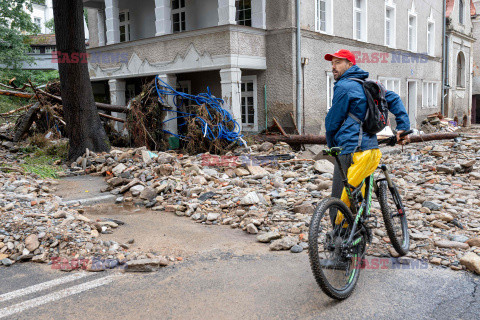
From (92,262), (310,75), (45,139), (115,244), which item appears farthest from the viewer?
(310,75)

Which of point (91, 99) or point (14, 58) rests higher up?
point (14, 58)

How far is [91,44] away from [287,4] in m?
10.5

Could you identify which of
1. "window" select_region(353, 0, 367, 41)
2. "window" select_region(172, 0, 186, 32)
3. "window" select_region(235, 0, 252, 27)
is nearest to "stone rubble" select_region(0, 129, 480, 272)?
"window" select_region(235, 0, 252, 27)

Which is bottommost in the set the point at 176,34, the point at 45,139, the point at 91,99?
the point at 45,139

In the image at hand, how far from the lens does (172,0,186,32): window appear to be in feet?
56.3

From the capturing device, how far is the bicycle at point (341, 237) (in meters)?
3.55

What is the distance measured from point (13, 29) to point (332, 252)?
30.6m

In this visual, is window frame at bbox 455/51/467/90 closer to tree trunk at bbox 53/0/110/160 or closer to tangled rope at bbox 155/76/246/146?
tangled rope at bbox 155/76/246/146

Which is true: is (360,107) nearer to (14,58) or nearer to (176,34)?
(176,34)

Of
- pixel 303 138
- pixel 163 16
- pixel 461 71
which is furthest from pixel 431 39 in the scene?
pixel 163 16

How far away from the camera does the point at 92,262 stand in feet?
15.7

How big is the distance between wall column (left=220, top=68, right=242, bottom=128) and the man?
9051 mm

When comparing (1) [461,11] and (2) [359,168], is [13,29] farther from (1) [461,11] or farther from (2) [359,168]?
(2) [359,168]

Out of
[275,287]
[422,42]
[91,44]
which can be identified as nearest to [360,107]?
[275,287]
